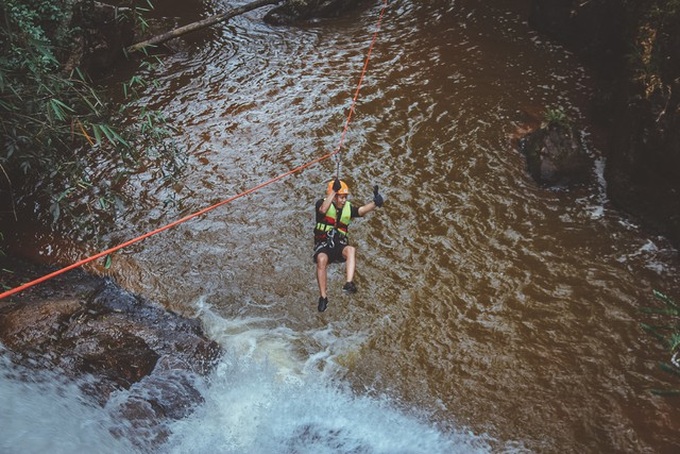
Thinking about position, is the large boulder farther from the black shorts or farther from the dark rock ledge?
the dark rock ledge

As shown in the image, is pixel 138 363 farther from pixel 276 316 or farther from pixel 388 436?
pixel 388 436

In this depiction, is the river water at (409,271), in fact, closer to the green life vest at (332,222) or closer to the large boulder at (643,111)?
the large boulder at (643,111)

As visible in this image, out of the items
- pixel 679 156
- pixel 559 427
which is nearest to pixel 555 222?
pixel 679 156

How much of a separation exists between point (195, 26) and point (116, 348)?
8.82 m

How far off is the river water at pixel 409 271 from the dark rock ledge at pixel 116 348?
227mm

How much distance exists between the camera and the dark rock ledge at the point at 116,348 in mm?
5965

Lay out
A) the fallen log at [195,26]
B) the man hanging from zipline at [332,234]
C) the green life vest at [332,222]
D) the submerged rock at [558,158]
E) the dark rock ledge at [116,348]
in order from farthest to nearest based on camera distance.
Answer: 1. the fallen log at [195,26]
2. the submerged rock at [558,158]
3. the green life vest at [332,222]
4. the man hanging from zipline at [332,234]
5. the dark rock ledge at [116,348]

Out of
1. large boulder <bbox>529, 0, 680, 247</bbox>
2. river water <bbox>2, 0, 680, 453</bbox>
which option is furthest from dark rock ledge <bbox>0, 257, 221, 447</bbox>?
large boulder <bbox>529, 0, 680, 247</bbox>

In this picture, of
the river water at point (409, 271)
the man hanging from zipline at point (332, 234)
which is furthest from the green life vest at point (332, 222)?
the river water at point (409, 271)

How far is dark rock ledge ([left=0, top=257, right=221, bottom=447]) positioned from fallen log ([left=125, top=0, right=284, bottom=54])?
6.64 m

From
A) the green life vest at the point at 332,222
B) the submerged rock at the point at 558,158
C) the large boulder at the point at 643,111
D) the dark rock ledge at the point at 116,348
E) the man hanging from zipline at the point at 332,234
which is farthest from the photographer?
the submerged rock at the point at 558,158

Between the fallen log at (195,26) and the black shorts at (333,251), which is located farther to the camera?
the fallen log at (195,26)

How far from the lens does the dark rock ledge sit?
5.96 meters

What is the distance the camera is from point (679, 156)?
7.69m
